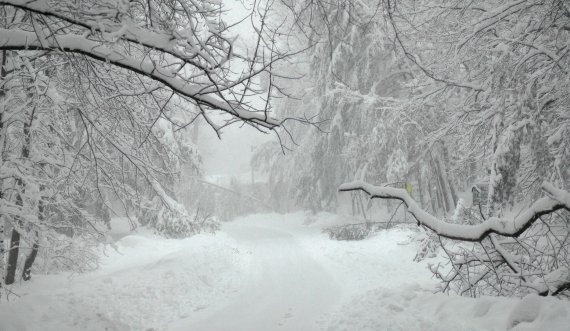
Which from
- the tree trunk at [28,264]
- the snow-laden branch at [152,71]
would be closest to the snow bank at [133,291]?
the tree trunk at [28,264]

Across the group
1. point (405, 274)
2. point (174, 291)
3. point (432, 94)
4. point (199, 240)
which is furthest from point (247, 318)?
point (199, 240)

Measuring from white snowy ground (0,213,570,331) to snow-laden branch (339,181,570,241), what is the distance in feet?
2.87

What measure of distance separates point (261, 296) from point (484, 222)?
6.53 m

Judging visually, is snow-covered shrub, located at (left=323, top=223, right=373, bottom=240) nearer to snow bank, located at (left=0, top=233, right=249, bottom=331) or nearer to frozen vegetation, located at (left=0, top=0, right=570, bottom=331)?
frozen vegetation, located at (left=0, top=0, right=570, bottom=331)

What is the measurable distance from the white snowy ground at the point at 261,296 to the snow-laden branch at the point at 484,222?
2.87 ft

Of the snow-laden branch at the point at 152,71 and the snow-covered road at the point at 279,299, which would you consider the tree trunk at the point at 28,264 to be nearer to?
the snow-covered road at the point at 279,299

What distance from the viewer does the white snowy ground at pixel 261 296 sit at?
16.6ft

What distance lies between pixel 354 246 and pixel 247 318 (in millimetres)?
7718

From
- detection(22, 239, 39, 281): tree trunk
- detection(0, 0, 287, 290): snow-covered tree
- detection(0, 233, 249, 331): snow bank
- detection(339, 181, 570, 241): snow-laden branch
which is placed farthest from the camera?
detection(22, 239, 39, 281): tree trunk

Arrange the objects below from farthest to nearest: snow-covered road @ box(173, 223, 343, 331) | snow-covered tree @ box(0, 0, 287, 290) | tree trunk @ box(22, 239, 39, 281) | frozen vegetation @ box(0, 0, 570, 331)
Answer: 1. tree trunk @ box(22, 239, 39, 281)
2. snow-covered road @ box(173, 223, 343, 331)
3. frozen vegetation @ box(0, 0, 570, 331)
4. snow-covered tree @ box(0, 0, 287, 290)

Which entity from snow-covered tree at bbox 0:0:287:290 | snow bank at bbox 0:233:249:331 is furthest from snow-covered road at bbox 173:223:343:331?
snow-covered tree at bbox 0:0:287:290

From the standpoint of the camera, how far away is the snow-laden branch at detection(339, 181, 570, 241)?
340 cm

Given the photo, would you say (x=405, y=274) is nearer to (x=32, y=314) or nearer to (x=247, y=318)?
(x=247, y=318)

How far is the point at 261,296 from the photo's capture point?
9.27 metres
